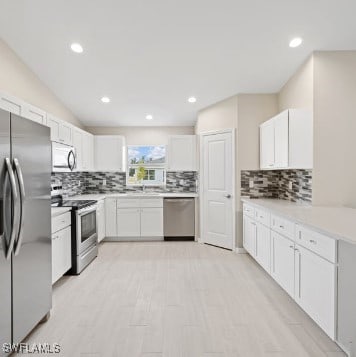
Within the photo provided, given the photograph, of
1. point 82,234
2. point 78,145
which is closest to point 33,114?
point 78,145

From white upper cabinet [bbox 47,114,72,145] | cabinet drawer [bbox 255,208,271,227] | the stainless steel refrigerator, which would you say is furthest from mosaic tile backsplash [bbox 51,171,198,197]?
the stainless steel refrigerator

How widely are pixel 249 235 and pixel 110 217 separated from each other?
2701 mm

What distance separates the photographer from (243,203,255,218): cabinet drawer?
382 centimetres

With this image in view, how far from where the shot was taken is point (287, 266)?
2570 millimetres

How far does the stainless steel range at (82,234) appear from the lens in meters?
3.46

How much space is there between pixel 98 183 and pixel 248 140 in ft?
11.1

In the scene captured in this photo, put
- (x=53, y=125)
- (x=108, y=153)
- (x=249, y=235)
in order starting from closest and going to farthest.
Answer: (x=53, y=125)
(x=249, y=235)
(x=108, y=153)

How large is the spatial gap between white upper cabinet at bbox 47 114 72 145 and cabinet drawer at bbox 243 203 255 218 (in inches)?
117

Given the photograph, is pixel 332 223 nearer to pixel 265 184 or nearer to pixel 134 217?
pixel 265 184

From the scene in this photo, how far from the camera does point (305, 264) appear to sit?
7.25 ft

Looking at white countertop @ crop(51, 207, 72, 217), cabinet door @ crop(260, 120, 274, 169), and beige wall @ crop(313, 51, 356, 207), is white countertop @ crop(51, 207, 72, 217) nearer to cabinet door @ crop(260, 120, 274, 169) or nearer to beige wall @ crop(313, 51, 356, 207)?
cabinet door @ crop(260, 120, 274, 169)

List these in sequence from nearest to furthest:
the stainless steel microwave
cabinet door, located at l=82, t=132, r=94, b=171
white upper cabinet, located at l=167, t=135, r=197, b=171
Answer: the stainless steel microwave, cabinet door, located at l=82, t=132, r=94, b=171, white upper cabinet, located at l=167, t=135, r=197, b=171

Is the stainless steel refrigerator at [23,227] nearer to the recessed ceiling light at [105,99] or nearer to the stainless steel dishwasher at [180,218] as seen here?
the recessed ceiling light at [105,99]

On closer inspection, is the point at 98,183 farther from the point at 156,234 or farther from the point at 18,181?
the point at 18,181
